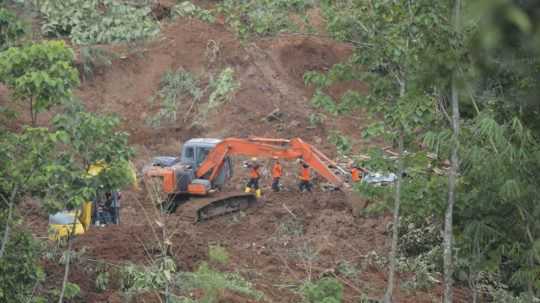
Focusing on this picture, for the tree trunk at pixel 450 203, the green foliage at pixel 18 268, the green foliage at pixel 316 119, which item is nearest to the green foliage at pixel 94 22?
the green foliage at pixel 316 119

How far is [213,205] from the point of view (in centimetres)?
2233

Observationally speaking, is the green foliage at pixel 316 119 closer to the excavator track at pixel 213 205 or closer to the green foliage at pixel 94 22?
the excavator track at pixel 213 205

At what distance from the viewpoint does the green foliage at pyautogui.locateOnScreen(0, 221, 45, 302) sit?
34.3 feet

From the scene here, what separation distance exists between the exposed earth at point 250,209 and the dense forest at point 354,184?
0.29ft

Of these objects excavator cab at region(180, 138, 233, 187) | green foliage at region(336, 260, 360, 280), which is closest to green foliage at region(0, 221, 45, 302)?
green foliage at region(336, 260, 360, 280)

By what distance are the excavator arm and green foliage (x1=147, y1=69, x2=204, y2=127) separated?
350 inches

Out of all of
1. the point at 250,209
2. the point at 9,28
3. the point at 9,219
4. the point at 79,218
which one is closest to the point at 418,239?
the point at 250,209

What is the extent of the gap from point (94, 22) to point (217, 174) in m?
14.5

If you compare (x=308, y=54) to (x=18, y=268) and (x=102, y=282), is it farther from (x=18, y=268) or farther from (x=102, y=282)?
(x=18, y=268)

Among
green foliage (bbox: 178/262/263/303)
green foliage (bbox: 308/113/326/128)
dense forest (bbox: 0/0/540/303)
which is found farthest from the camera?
green foliage (bbox: 308/113/326/128)

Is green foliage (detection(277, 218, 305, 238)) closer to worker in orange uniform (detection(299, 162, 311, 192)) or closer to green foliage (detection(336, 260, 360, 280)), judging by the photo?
worker in orange uniform (detection(299, 162, 311, 192))

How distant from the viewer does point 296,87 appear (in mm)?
33062

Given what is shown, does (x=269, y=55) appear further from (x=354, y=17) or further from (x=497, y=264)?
(x=497, y=264)

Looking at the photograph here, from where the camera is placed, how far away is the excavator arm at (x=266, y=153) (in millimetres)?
22109
